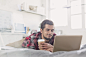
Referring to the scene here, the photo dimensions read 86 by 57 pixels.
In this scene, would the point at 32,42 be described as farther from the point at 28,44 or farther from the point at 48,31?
the point at 48,31

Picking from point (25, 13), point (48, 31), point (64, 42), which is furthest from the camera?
point (25, 13)

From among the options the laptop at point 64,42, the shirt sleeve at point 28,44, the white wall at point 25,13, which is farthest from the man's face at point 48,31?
the white wall at point 25,13

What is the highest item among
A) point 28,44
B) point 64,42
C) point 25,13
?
point 25,13

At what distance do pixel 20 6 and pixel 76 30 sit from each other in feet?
5.75

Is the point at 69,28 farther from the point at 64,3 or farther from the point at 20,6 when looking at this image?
the point at 20,6

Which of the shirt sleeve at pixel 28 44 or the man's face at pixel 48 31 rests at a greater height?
the man's face at pixel 48 31

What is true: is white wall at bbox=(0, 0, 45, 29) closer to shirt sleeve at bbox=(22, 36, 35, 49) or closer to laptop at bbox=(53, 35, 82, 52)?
shirt sleeve at bbox=(22, 36, 35, 49)

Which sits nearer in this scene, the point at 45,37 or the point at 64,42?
the point at 64,42

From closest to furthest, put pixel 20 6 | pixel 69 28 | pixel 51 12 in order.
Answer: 1. pixel 20 6
2. pixel 69 28
3. pixel 51 12

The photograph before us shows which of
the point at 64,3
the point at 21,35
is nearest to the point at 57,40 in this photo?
the point at 21,35

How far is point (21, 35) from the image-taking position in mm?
2242

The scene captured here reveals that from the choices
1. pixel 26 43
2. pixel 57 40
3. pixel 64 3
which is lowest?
pixel 26 43

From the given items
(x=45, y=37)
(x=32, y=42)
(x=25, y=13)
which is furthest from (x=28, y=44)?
(x=25, y=13)

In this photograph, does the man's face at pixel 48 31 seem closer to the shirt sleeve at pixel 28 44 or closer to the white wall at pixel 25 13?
the shirt sleeve at pixel 28 44
